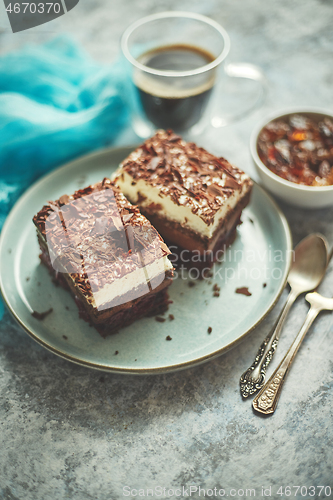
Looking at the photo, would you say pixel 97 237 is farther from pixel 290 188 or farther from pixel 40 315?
pixel 290 188

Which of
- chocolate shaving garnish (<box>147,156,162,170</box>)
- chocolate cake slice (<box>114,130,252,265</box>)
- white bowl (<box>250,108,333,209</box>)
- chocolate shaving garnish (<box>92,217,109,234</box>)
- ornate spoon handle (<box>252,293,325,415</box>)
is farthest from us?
white bowl (<box>250,108,333,209</box>)

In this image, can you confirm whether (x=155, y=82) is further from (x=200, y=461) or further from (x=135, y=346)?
(x=200, y=461)

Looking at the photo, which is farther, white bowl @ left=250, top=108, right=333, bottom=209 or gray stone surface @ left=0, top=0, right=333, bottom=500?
white bowl @ left=250, top=108, right=333, bottom=209

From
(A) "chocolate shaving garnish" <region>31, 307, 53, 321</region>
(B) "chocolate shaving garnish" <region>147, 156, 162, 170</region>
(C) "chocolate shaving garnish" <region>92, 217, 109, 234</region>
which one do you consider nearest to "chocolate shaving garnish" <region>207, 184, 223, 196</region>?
(B) "chocolate shaving garnish" <region>147, 156, 162, 170</region>

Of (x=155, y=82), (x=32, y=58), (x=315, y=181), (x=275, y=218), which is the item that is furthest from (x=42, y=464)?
(x=32, y=58)

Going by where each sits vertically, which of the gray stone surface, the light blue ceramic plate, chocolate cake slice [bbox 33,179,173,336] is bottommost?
the gray stone surface

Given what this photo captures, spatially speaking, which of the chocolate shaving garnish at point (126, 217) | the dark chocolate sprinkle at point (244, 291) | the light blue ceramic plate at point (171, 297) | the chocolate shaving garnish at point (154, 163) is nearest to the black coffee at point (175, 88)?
the chocolate shaving garnish at point (154, 163)

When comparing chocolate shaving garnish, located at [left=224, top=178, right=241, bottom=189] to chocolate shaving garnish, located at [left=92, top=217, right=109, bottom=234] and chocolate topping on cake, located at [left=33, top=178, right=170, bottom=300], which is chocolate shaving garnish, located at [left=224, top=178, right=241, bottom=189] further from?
chocolate shaving garnish, located at [left=92, top=217, right=109, bottom=234]

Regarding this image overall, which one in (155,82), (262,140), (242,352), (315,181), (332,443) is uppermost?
(155,82)
